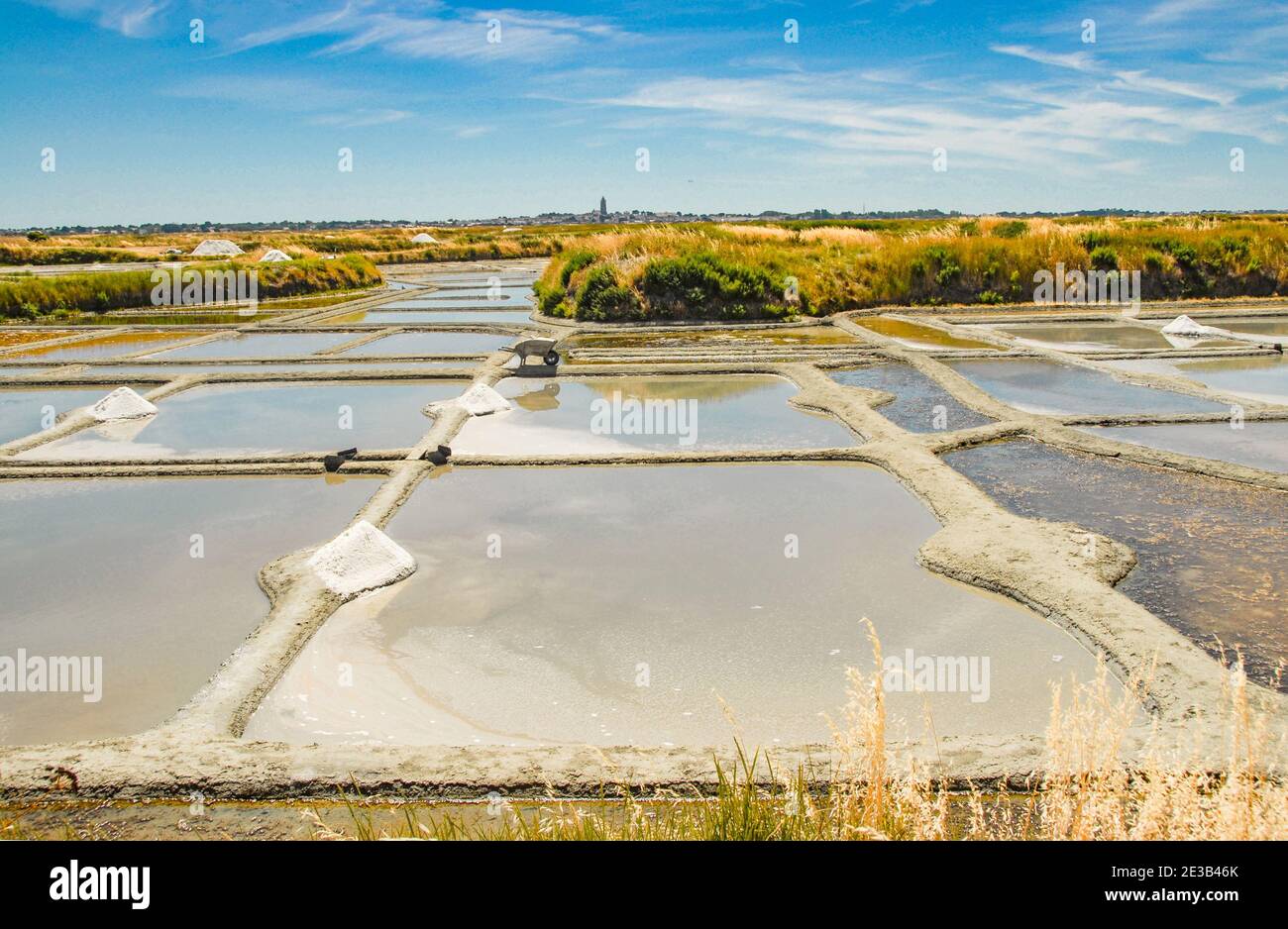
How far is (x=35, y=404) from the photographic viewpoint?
936 cm

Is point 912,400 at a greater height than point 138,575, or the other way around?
point 912,400

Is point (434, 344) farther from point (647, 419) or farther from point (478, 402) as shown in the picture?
point (647, 419)

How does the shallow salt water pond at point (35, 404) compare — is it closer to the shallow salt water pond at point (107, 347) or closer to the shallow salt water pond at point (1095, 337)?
the shallow salt water pond at point (107, 347)

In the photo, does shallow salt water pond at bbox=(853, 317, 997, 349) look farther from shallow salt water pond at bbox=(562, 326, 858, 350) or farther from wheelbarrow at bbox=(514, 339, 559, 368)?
wheelbarrow at bbox=(514, 339, 559, 368)

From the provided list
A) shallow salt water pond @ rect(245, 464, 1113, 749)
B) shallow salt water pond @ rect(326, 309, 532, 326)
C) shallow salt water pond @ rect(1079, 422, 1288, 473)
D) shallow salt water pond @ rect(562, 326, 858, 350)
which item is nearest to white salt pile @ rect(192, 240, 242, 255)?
shallow salt water pond @ rect(326, 309, 532, 326)

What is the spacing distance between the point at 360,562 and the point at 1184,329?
42.4ft

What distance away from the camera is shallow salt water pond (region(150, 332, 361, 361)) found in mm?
12742

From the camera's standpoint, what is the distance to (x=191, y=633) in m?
3.84

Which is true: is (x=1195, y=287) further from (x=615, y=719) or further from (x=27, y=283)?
(x=27, y=283)

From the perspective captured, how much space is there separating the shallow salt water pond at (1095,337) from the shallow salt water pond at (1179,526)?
600 cm

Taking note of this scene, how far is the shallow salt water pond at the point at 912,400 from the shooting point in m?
7.69

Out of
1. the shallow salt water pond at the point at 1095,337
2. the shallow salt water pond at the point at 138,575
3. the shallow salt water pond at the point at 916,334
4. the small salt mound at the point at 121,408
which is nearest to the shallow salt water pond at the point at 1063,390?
the shallow salt water pond at the point at 916,334

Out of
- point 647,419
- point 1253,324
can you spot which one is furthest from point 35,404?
point 1253,324

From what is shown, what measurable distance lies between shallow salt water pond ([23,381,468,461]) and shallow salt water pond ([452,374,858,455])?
0.76 meters
